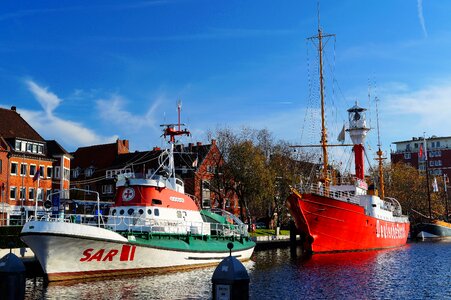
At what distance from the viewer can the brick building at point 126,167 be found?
83.6 metres

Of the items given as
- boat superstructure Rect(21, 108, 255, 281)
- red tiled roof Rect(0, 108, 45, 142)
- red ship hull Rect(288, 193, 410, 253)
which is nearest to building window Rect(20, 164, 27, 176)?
red tiled roof Rect(0, 108, 45, 142)

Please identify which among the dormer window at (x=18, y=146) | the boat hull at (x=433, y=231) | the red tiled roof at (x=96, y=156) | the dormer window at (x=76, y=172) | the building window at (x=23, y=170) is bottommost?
the boat hull at (x=433, y=231)

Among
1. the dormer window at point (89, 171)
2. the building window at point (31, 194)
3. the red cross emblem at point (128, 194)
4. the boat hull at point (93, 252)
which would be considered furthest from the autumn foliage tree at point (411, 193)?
the boat hull at point (93, 252)

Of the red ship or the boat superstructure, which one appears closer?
the boat superstructure

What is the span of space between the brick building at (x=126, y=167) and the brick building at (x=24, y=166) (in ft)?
28.1

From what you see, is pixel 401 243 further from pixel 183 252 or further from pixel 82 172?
pixel 82 172

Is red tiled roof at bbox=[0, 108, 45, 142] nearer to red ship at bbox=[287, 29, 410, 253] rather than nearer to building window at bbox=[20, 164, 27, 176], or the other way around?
building window at bbox=[20, 164, 27, 176]

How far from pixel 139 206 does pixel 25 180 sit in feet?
126

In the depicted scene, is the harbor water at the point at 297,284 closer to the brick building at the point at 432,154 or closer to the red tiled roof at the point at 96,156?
the red tiled roof at the point at 96,156

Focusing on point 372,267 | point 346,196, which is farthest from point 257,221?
point 372,267

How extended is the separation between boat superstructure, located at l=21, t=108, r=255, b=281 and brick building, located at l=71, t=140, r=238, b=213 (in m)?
41.4

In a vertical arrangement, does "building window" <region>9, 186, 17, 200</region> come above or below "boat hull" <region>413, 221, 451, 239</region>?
above

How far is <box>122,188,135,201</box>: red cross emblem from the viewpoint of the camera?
33906 millimetres

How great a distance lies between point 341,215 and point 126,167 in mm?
45002
